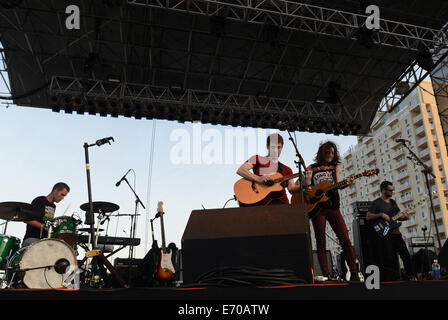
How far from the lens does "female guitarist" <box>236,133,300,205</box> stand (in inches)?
147

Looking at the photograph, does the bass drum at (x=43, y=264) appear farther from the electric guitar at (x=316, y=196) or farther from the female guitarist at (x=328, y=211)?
the female guitarist at (x=328, y=211)

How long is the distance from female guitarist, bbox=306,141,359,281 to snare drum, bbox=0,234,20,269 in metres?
4.11

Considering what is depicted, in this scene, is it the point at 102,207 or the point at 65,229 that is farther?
the point at 102,207

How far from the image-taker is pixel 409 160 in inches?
1949

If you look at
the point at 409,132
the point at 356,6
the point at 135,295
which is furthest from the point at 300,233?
the point at 409,132

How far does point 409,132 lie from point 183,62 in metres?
51.3

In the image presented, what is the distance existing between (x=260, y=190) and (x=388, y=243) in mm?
2924

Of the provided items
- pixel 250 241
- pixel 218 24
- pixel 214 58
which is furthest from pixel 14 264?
pixel 214 58

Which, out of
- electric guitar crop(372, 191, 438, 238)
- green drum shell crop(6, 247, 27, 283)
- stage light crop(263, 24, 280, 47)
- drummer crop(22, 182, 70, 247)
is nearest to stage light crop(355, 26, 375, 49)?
stage light crop(263, 24, 280, 47)

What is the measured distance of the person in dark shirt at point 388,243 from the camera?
5180mm

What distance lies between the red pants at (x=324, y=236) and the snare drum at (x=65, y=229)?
3448mm

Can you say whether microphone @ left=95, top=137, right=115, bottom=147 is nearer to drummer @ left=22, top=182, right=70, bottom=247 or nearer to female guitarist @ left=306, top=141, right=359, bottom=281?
drummer @ left=22, top=182, right=70, bottom=247

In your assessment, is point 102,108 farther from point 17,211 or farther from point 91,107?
point 17,211
